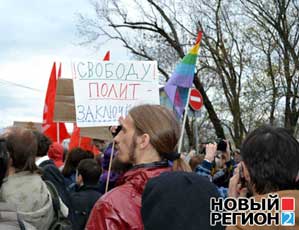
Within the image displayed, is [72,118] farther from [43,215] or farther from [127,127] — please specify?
[127,127]

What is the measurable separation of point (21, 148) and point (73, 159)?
2.40 m

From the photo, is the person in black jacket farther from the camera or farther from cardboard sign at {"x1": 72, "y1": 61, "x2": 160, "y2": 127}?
the camera

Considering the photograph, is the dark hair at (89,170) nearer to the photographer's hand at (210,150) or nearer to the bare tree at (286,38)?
the photographer's hand at (210,150)

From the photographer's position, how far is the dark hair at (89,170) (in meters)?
5.13

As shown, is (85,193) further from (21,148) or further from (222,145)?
(21,148)

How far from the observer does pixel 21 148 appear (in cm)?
333

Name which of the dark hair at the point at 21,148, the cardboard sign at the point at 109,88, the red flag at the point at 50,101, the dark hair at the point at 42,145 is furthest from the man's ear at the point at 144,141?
the red flag at the point at 50,101

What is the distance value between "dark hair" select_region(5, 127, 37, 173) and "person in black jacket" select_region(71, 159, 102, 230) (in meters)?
1.75

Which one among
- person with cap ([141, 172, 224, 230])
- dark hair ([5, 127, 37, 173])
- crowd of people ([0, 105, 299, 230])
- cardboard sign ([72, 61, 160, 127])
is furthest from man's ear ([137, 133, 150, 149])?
cardboard sign ([72, 61, 160, 127])

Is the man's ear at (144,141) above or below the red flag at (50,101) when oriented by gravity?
below

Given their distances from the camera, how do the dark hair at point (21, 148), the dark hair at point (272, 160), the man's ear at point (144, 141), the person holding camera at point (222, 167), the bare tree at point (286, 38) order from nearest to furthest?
the dark hair at point (272, 160) → the man's ear at point (144, 141) → the dark hair at point (21, 148) → the person holding camera at point (222, 167) → the bare tree at point (286, 38)

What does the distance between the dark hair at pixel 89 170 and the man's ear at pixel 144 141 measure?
2618mm

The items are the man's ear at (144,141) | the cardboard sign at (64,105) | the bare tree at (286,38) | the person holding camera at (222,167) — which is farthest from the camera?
the bare tree at (286,38)

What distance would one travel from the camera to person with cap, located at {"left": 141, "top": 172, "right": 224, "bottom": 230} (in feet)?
7.48
